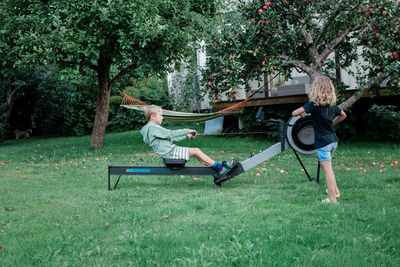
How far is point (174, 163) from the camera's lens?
4.97 metres

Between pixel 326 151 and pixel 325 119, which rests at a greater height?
pixel 325 119

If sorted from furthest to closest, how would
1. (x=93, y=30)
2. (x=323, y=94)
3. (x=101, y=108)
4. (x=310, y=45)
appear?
(x=101, y=108) → (x=93, y=30) → (x=310, y=45) → (x=323, y=94)

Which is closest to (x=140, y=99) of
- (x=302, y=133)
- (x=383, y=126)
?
(x=383, y=126)

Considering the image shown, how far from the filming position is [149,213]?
387 centimetres

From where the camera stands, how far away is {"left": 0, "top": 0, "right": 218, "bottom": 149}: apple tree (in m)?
8.55

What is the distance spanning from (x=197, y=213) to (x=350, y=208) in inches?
58.9

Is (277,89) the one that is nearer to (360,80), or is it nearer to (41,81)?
(360,80)

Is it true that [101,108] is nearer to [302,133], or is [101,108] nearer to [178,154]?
[178,154]

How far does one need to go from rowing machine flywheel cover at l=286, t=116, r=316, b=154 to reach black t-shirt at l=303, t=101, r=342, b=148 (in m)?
0.63

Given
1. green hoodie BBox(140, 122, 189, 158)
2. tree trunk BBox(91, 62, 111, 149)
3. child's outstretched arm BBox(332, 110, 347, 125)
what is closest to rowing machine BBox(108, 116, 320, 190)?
green hoodie BBox(140, 122, 189, 158)

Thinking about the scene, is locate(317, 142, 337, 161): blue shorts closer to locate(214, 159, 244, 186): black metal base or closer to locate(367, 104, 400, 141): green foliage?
locate(214, 159, 244, 186): black metal base

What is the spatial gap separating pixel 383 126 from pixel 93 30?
719cm

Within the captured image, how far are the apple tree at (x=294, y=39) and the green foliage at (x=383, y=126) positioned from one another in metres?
0.78

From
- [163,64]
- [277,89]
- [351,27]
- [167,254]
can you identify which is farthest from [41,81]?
[167,254]
